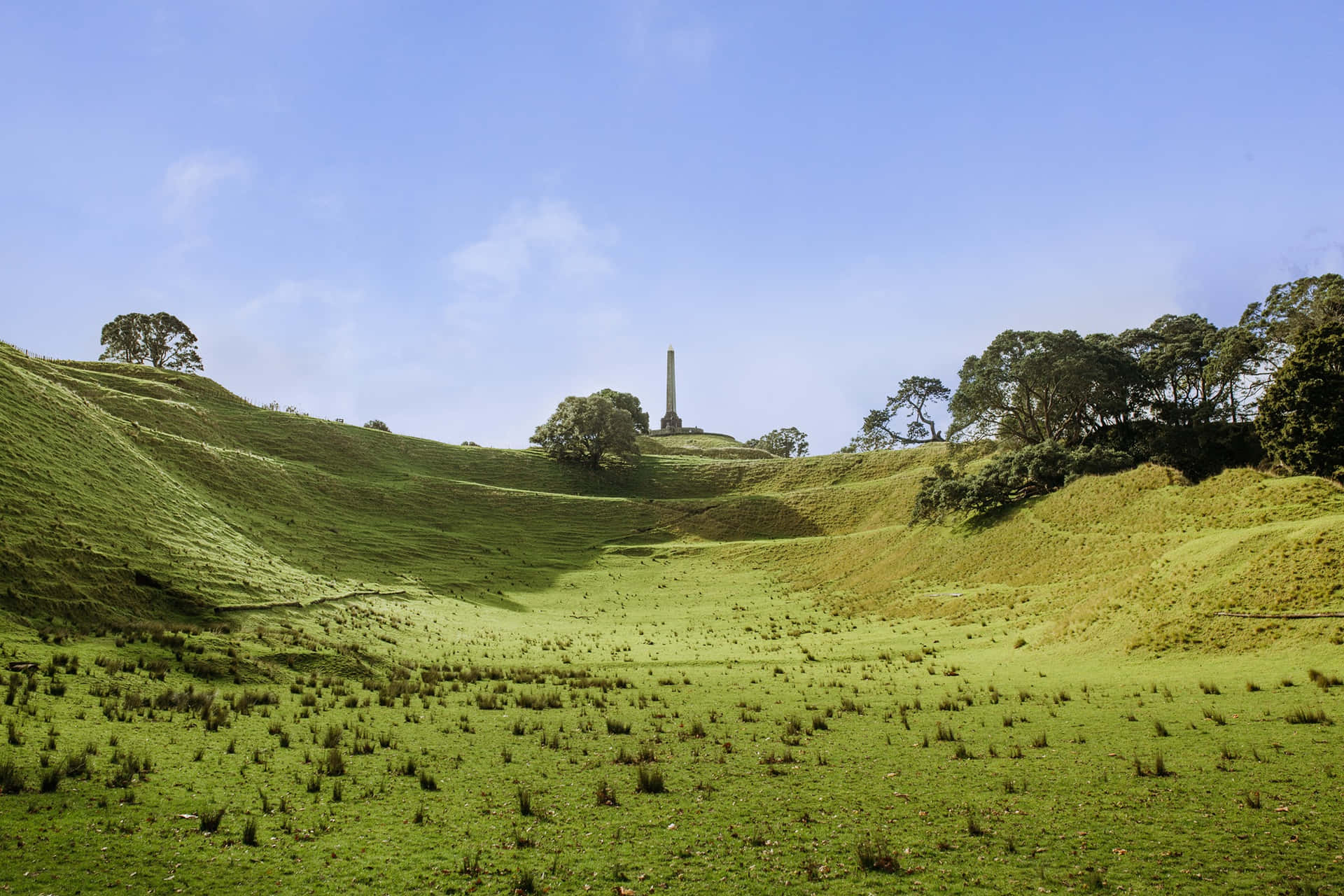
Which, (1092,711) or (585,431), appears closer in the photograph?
(1092,711)

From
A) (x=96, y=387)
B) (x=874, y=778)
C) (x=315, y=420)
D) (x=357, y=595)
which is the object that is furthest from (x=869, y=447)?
(x=874, y=778)

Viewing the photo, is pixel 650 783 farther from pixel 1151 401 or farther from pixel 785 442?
pixel 785 442

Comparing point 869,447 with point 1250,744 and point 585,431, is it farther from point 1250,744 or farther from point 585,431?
point 1250,744

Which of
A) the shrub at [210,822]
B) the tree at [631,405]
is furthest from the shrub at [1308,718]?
the tree at [631,405]

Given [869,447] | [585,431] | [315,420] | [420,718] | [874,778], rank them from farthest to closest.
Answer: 1. [869,447]
2. [585,431]
3. [315,420]
4. [420,718]
5. [874,778]

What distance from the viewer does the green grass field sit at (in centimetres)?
923

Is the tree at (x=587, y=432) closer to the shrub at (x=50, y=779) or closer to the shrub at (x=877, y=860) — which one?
the shrub at (x=50, y=779)

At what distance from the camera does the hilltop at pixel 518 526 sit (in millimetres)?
26547

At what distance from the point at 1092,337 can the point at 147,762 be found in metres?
75.7

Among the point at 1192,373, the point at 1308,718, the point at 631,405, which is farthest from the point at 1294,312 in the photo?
the point at 631,405

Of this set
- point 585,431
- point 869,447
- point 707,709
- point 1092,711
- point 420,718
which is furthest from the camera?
point 869,447

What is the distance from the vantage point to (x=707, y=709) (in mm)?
20141

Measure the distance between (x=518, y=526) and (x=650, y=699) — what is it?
Answer: 4914cm

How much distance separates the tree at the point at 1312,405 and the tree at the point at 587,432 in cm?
6315
